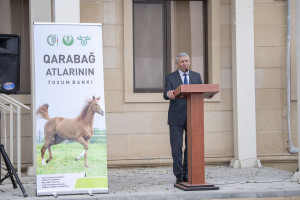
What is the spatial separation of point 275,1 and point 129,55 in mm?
2945

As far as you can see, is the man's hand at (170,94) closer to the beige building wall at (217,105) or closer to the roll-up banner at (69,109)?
the roll-up banner at (69,109)

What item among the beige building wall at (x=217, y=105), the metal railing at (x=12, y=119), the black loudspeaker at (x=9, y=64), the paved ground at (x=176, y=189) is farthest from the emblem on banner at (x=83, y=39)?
the beige building wall at (x=217, y=105)

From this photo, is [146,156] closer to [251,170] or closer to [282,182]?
[251,170]

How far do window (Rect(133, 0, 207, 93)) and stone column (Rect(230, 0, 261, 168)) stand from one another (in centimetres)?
80

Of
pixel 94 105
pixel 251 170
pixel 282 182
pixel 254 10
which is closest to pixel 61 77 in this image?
pixel 94 105

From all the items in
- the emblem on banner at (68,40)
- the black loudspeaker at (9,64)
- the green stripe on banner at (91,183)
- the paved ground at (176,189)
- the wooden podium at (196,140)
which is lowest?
the paved ground at (176,189)

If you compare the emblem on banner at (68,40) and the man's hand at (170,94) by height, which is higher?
the emblem on banner at (68,40)

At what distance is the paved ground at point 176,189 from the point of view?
25.7ft

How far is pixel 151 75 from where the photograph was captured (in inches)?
467

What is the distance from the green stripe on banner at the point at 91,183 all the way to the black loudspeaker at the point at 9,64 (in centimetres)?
140

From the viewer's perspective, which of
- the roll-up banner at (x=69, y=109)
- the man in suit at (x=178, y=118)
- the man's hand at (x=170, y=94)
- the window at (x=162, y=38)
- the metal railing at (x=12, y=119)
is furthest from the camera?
the window at (x=162, y=38)

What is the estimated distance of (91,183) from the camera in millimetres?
7902

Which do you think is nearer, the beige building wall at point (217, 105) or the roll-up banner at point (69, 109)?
the roll-up banner at point (69, 109)

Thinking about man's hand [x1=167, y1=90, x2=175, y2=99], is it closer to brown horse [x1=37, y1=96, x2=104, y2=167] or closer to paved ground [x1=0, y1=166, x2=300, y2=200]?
brown horse [x1=37, y1=96, x2=104, y2=167]
